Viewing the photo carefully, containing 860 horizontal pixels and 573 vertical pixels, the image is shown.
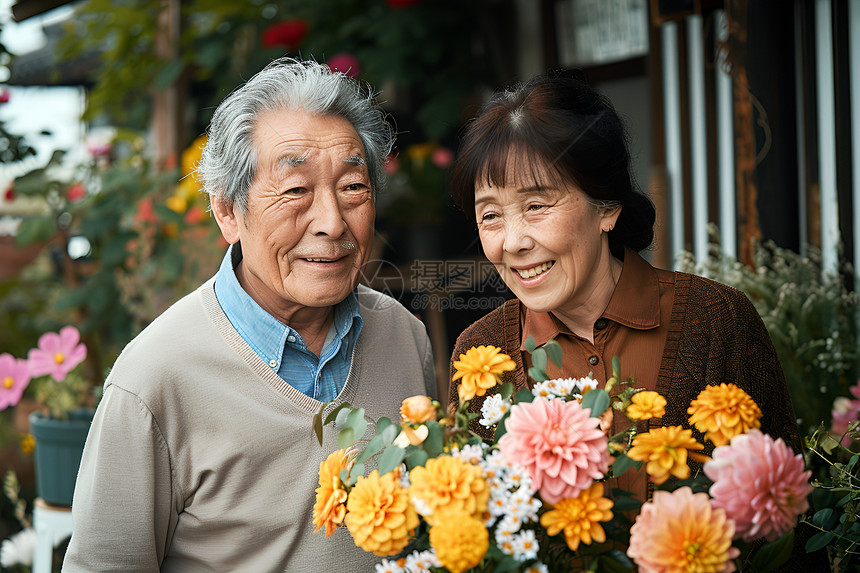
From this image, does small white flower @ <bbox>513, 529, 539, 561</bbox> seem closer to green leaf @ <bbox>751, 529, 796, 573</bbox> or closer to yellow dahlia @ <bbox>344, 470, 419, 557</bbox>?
yellow dahlia @ <bbox>344, 470, 419, 557</bbox>

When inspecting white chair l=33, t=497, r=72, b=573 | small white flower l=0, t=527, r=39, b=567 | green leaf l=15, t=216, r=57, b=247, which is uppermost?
green leaf l=15, t=216, r=57, b=247

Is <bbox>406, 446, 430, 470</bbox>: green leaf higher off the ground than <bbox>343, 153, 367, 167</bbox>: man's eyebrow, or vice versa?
<bbox>343, 153, 367, 167</bbox>: man's eyebrow

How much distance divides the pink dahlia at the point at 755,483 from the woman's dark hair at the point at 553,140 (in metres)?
0.56

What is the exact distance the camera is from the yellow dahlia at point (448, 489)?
0.95m

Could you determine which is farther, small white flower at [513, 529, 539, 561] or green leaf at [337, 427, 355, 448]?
green leaf at [337, 427, 355, 448]

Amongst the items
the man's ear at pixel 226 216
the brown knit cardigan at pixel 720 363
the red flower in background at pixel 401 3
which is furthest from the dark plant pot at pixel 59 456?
the red flower in background at pixel 401 3

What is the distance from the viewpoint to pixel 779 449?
3.17 ft

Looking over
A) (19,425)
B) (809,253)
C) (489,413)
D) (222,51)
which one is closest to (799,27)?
(809,253)

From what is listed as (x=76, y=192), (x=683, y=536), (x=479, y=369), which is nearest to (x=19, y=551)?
(x=76, y=192)

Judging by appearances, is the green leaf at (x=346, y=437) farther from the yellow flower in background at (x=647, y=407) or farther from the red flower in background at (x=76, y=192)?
the red flower in background at (x=76, y=192)

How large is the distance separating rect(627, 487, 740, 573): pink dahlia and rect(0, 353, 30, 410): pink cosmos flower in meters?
2.26

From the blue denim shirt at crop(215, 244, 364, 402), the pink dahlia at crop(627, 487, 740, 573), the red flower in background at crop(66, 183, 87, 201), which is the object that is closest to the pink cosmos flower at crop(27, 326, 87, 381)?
the blue denim shirt at crop(215, 244, 364, 402)

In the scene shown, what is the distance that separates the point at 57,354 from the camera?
2.51 m

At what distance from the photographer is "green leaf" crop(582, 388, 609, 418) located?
3.35 feet
